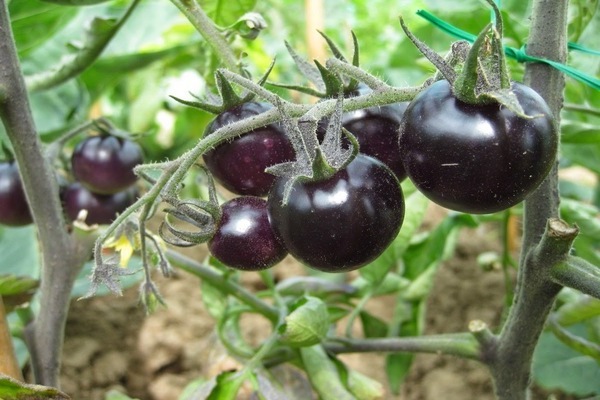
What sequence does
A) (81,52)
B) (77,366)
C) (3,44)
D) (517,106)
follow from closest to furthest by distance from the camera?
1. (517,106)
2. (3,44)
3. (81,52)
4. (77,366)

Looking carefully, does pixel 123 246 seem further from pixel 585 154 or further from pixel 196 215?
pixel 585 154

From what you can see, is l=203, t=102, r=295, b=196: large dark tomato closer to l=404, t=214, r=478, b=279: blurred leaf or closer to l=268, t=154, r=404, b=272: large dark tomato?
l=268, t=154, r=404, b=272: large dark tomato

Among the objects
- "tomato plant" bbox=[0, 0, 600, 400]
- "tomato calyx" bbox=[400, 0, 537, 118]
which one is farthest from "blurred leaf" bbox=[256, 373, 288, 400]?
"tomato calyx" bbox=[400, 0, 537, 118]

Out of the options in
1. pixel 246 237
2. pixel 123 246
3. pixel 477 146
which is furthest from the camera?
pixel 123 246

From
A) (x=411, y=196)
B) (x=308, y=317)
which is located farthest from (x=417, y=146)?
(x=411, y=196)

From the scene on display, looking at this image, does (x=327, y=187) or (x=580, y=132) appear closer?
(x=327, y=187)

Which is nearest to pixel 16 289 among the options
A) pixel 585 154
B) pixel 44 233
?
pixel 44 233

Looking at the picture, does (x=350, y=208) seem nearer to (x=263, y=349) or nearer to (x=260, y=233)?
(x=260, y=233)
